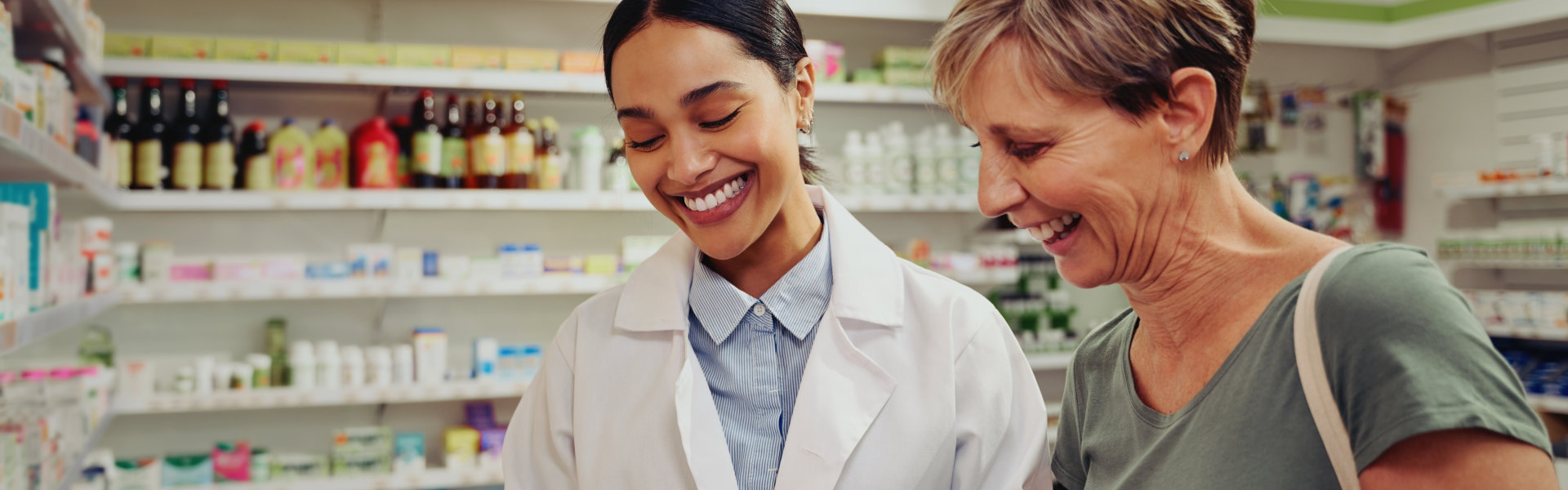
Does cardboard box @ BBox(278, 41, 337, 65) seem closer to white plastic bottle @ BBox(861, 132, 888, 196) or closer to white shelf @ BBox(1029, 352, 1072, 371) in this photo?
white plastic bottle @ BBox(861, 132, 888, 196)

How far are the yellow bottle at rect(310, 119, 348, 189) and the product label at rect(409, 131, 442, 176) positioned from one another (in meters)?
0.28

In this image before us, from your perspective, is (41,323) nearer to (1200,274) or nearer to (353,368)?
(1200,274)

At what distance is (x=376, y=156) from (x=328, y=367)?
2.66 ft

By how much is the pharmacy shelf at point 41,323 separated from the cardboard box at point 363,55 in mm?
1345

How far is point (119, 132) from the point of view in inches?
143

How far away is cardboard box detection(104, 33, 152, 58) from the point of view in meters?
3.57

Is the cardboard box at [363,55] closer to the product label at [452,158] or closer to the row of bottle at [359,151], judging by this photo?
the row of bottle at [359,151]

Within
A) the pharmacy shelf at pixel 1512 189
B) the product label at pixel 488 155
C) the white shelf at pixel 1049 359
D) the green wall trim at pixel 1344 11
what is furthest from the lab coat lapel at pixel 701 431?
the green wall trim at pixel 1344 11

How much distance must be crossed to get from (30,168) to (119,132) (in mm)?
1754

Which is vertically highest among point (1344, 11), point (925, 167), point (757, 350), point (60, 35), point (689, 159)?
point (1344, 11)

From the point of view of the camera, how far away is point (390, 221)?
169 inches

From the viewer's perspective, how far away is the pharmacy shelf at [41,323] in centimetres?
160

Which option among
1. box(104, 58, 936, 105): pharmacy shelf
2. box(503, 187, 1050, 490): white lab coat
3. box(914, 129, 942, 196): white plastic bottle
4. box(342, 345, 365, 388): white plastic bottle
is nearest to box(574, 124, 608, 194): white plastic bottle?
box(104, 58, 936, 105): pharmacy shelf

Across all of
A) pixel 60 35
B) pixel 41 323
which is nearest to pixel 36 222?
pixel 41 323
